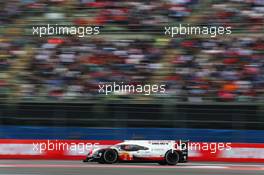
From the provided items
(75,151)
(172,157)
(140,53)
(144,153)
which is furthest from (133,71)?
(172,157)

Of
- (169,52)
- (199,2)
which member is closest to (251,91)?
(169,52)

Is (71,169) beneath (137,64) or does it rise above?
beneath

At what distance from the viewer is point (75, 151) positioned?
15.5 metres

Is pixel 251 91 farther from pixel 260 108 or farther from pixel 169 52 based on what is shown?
pixel 169 52

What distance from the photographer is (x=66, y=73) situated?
16.8 meters

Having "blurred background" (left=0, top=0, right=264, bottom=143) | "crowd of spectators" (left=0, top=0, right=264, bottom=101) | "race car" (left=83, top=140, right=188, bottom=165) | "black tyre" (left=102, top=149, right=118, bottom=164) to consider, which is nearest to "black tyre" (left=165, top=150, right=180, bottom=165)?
"race car" (left=83, top=140, right=188, bottom=165)

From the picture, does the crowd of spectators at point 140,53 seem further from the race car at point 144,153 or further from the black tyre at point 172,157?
the black tyre at point 172,157

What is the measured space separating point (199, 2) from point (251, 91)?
4.54 meters

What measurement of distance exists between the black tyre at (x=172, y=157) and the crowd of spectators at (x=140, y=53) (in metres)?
2.55

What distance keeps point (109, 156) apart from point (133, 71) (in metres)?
3.89

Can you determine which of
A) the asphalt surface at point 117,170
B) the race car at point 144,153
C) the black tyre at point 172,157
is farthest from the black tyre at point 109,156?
the black tyre at point 172,157

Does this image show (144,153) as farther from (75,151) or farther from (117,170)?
(75,151)

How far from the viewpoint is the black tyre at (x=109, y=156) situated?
44.2 ft

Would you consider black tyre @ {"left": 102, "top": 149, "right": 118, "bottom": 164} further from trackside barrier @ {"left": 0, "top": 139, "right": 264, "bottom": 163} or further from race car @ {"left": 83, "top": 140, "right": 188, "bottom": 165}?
trackside barrier @ {"left": 0, "top": 139, "right": 264, "bottom": 163}
